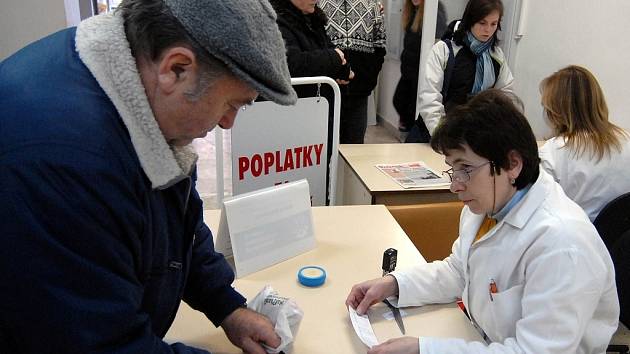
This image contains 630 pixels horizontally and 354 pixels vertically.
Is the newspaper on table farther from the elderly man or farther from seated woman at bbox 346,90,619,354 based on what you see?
the elderly man

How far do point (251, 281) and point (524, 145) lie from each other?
0.77 meters

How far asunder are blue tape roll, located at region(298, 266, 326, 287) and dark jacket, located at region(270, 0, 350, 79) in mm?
1086

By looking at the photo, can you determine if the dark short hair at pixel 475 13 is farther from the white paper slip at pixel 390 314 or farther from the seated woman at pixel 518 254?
the white paper slip at pixel 390 314

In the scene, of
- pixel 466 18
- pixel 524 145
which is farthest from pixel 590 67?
pixel 524 145

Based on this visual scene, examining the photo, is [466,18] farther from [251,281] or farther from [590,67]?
[251,281]

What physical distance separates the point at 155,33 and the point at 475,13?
2.49 m

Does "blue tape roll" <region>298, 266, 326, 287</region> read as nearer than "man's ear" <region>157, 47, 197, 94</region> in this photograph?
No

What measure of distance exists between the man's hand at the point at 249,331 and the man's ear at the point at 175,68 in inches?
22.8

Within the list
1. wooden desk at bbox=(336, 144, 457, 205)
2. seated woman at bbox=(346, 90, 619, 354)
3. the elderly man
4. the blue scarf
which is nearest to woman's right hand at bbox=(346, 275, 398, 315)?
seated woman at bbox=(346, 90, 619, 354)

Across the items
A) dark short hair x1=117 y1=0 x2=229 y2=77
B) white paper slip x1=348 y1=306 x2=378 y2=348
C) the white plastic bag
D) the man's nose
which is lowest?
white paper slip x1=348 y1=306 x2=378 y2=348

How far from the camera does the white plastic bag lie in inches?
42.4

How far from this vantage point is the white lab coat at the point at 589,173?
207 cm

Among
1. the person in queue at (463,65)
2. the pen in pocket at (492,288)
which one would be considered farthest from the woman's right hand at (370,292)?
the person in queue at (463,65)

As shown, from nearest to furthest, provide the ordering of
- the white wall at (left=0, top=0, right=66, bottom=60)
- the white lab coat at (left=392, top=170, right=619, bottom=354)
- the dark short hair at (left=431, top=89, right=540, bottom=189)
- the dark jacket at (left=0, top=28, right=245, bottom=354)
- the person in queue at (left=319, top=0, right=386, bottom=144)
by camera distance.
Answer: the dark jacket at (left=0, top=28, right=245, bottom=354), the white lab coat at (left=392, top=170, right=619, bottom=354), the dark short hair at (left=431, top=89, right=540, bottom=189), the white wall at (left=0, top=0, right=66, bottom=60), the person in queue at (left=319, top=0, right=386, bottom=144)
